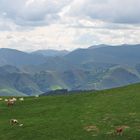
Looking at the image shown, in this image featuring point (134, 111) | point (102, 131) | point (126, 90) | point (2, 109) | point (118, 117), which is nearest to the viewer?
point (102, 131)

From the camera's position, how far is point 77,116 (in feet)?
229

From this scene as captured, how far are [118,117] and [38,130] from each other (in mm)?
13913

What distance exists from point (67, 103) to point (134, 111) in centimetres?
Answer: 1832

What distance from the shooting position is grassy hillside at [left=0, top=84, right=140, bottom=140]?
191ft

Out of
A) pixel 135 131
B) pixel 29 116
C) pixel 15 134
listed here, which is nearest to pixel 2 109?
pixel 29 116

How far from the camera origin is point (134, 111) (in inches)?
2758

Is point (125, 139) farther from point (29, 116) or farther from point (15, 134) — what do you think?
point (29, 116)

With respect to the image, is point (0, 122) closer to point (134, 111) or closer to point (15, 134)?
point (15, 134)

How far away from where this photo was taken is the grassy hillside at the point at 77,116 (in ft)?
191

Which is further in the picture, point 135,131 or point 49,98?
point 49,98

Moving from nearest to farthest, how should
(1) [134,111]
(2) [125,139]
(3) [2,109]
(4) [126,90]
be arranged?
(2) [125,139] → (1) [134,111] → (3) [2,109] → (4) [126,90]

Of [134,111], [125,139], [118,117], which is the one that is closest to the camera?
[125,139]

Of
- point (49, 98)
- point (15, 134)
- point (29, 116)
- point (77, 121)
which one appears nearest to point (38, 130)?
point (15, 134)

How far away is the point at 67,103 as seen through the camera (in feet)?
275
